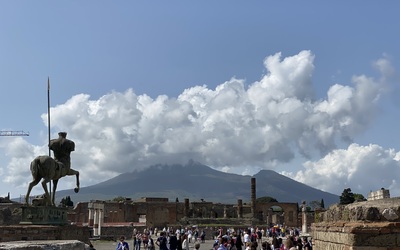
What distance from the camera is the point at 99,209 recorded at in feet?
155

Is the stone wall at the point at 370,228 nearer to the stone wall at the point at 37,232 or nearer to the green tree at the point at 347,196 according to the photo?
the stone wall at the point at 37,232

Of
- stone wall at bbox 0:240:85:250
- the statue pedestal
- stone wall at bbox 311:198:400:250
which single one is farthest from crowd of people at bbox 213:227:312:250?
the statue pedestal

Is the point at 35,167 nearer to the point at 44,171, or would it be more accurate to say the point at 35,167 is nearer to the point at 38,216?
the point at 44,171

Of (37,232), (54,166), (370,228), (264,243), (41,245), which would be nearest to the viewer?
(41,245)

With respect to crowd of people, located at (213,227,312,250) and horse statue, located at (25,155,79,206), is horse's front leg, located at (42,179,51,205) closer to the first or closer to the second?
horse statue, located at (25,155,79,206)

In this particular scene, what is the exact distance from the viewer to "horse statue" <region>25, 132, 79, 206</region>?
12922mm

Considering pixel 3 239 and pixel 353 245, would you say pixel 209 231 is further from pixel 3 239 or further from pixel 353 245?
pixel 353 245

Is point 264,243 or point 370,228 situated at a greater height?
point 370,228

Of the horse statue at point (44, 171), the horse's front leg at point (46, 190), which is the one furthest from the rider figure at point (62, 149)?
the horse's front leg at point (46, 190)

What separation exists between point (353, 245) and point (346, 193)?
72.7m

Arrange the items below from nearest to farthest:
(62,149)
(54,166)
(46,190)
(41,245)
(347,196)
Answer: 1. (41,245)
2. (46,190)
3. (54,166)
4. (62,149)
5. (347,196)

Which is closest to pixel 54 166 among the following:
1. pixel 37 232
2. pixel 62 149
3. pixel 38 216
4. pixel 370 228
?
pixel 62 149

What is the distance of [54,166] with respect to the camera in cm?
1323

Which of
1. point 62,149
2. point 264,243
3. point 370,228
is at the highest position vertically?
point 62,149
